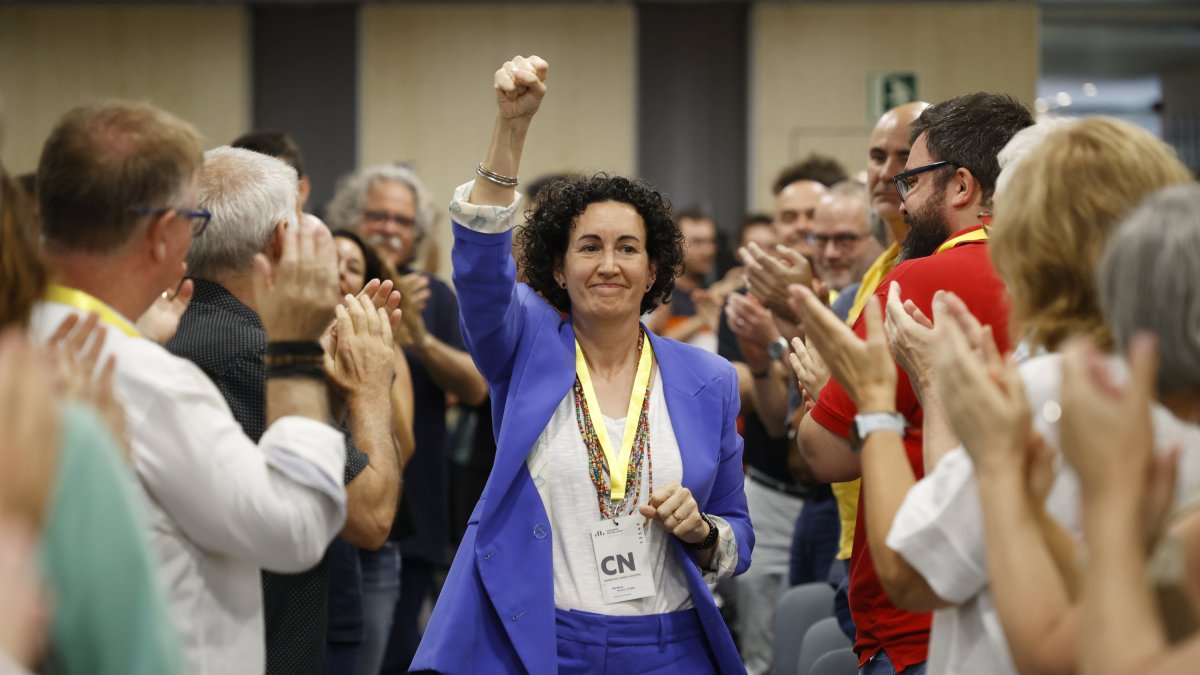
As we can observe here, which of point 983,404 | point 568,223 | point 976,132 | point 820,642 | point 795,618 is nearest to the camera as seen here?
point 983,404

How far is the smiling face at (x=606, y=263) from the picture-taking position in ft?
8.07

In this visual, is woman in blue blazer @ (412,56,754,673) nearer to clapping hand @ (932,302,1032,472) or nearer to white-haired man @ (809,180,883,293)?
clapping hand @ (932,302,1032,472)

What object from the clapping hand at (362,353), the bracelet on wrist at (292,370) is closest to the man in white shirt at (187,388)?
the bracelet on wrist at (292,370)

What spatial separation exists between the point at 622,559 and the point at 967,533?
94 centimetres

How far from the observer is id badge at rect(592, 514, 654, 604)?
2.25m

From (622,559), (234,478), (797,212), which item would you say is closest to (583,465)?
(622,559)

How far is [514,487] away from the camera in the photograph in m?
2.29

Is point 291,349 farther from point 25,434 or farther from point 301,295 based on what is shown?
point 25,434

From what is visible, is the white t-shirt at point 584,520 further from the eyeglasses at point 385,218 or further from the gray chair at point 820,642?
the eyeglasses at point 385,218

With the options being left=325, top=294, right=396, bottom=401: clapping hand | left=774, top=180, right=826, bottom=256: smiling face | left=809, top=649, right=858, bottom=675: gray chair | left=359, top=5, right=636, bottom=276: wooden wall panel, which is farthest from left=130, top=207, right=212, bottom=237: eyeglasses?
left=359, top=5, right=636, bottom=276: wooden wall panel

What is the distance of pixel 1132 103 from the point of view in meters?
10.6

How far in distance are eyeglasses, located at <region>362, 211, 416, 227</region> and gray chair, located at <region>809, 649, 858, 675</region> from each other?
7.95 feet

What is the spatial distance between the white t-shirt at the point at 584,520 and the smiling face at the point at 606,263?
0.20 m

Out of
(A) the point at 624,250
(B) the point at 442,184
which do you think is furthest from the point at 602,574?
(B) the point at 442,184
